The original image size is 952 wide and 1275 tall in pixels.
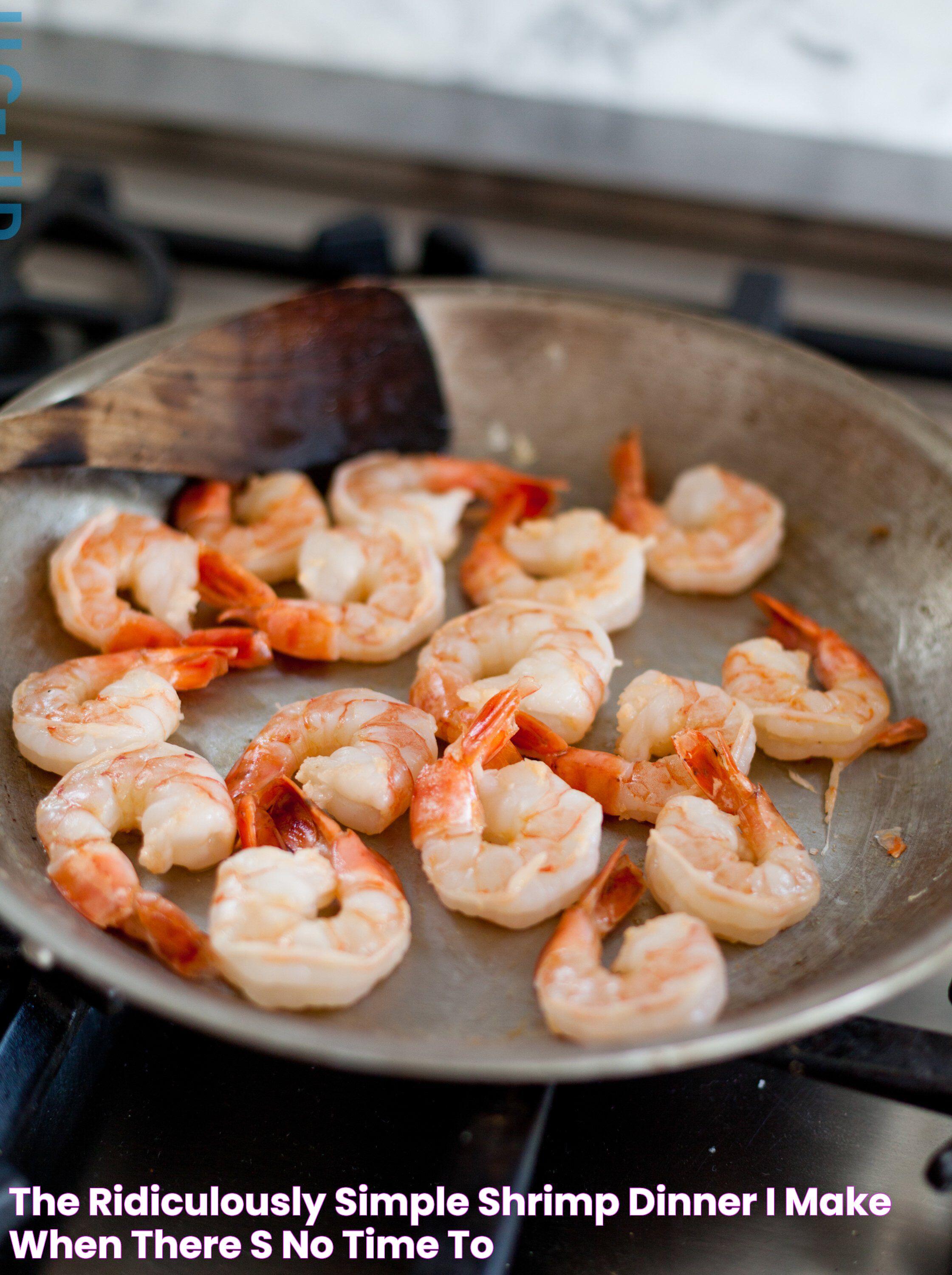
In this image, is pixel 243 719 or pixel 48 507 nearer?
pixel 243 719

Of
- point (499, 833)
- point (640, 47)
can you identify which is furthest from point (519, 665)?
point (640, 47)

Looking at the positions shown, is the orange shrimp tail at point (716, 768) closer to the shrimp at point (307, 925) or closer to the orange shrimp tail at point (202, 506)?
the shrimp at point (307, 925)

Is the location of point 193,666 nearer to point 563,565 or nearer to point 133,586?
point 133,586

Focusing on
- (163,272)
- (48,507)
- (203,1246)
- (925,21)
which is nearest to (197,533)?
(48,507)

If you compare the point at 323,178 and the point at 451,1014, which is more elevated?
the point at 323,178

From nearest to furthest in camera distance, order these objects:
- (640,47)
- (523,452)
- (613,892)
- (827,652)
Answer: (613,892), (827,652), (523,452), (640,47)

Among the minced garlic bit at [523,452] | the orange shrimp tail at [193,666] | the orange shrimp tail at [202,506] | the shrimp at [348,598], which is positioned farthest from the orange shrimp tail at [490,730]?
the minced garlic bit at [523,452]

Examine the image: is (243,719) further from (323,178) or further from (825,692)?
(323,178)
